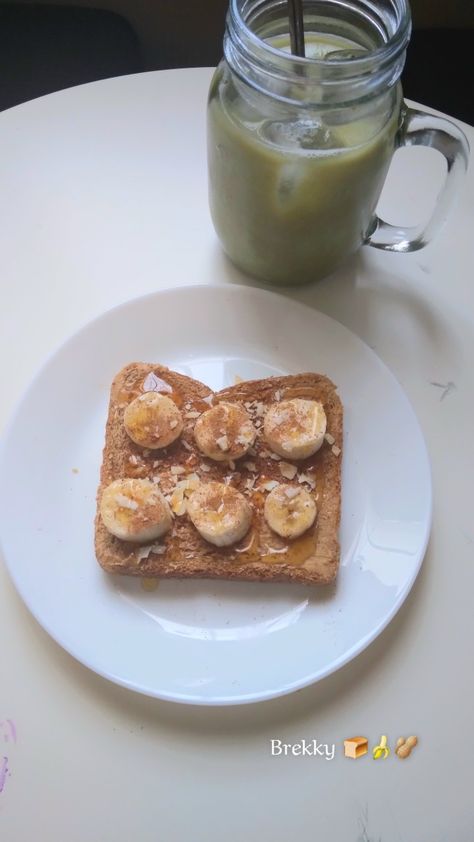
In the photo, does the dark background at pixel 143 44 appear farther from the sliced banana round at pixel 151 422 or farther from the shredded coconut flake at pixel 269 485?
the shredded coconut flake at pixel 269 485

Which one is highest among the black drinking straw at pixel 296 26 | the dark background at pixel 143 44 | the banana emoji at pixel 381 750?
the dark background at pixel 143 44

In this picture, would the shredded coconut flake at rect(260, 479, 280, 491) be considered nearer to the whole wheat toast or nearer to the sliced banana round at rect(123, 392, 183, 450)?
the whole wheat toast

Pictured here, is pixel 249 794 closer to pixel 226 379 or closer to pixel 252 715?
pixel 252 715

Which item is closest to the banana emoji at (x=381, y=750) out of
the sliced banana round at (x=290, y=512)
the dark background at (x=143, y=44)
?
the sliced banana round at (x=290, y=512)

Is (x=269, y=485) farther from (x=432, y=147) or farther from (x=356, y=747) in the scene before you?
(x=432, y=147)

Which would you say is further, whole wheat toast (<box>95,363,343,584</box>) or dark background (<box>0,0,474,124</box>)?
dark background (<box>0,0,474,124</box>)

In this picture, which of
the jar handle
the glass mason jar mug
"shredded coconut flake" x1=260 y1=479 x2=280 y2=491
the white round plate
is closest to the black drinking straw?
the glass mason jar mug

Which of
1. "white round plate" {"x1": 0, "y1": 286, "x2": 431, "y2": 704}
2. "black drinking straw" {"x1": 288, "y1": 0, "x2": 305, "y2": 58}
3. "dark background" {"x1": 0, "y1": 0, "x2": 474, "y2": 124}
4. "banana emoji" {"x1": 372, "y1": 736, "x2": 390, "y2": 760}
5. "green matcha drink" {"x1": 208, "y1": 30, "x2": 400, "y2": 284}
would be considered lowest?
"banana emoji" {"x1": 372, "y1": 736, "x2": 390, "y2": 760}
